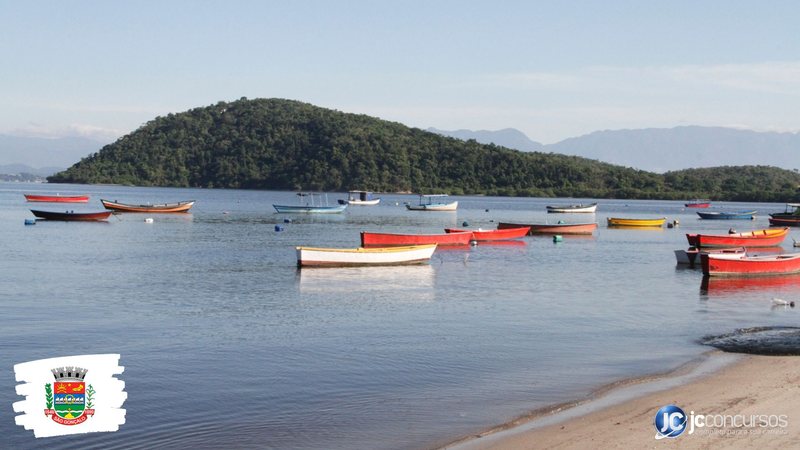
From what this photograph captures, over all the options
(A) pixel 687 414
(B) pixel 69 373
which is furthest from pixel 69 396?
(A) pixel 687 414

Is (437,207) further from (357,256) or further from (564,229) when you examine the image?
(357,256)

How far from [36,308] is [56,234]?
1320 inches

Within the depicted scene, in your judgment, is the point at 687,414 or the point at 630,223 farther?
the point at 630,223

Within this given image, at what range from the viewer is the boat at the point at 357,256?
1433 inches

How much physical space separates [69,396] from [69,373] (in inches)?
11.2

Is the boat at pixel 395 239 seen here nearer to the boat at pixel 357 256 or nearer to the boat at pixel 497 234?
the boat at pixel 497 234

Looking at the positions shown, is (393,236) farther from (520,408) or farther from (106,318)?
(520,408)

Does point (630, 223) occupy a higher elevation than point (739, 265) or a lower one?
lower

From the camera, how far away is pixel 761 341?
20.0 meters

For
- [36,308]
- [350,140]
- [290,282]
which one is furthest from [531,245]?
[350,140]

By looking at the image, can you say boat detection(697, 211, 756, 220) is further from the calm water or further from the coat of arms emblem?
the coat of arms emblem

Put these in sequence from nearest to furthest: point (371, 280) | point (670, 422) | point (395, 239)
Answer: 1. point (670, 422)
2. point (371, 280)
3. point (395, 239)

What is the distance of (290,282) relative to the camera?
32531 millimetres

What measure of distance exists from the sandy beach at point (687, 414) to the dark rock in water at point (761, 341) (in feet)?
6.57
